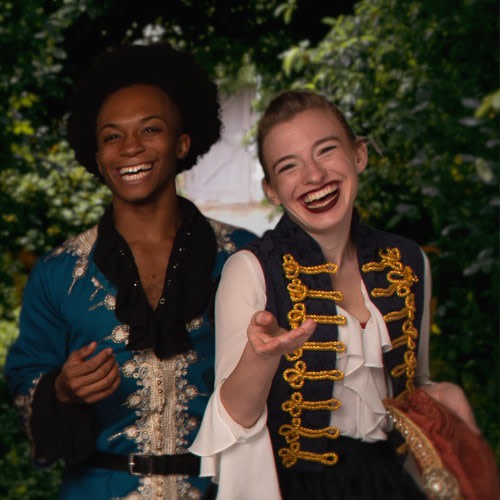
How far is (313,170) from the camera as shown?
184cm

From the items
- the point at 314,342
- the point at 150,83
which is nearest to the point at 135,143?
the point at 150,83

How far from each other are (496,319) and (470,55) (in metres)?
0.99

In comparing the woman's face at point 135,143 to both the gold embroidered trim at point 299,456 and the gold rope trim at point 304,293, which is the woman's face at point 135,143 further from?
the gold embroidered trim at point 299,456

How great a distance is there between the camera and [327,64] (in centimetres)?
445

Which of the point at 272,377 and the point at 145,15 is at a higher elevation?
the point at 145,15

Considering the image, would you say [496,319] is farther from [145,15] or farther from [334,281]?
[145,15]

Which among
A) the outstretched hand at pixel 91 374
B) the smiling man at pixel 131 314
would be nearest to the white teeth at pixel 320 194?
the smiling man at pixel 131 314

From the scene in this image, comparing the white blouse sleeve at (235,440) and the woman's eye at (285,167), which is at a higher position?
the woman's eye at (285,167)

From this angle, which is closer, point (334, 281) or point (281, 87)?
point (334, 281)

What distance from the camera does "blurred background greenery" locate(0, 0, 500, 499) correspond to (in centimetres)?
343

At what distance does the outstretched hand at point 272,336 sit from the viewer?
156 cm

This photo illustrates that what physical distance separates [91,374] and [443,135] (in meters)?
2.06

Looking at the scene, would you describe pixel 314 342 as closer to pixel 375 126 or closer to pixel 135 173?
pixel 135 173

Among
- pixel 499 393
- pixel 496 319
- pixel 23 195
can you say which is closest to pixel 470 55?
pixel 496 319
